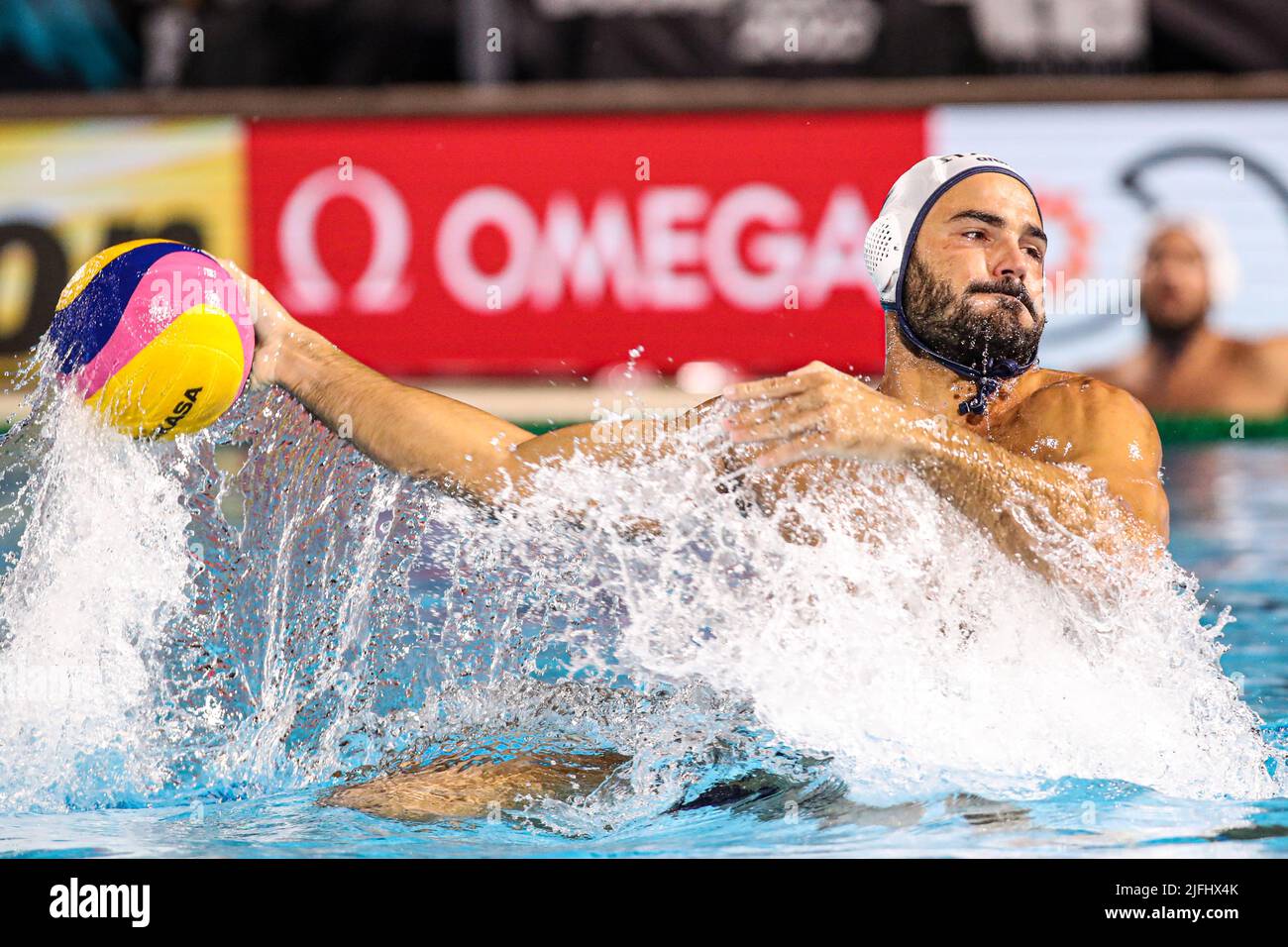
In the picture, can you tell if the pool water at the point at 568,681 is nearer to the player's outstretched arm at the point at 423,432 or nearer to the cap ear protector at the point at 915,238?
the player's outstretched arm at the point at 423,432

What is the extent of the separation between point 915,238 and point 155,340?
1.41 meters

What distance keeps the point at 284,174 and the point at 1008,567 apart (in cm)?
560

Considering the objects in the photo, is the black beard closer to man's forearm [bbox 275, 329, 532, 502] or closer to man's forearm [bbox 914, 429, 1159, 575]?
man's forearm [bbox 914, 429, 1159, 575]

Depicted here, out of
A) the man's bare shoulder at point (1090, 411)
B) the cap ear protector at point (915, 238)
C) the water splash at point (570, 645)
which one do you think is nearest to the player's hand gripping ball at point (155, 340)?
the water splash at point (570, 645)

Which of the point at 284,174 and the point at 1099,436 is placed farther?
the point at 284,174

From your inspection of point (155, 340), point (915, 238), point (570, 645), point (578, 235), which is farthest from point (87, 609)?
point (578, 235)

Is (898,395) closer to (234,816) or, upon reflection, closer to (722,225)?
(234,816)

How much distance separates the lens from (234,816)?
3.02 metres

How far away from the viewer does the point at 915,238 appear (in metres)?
3.32

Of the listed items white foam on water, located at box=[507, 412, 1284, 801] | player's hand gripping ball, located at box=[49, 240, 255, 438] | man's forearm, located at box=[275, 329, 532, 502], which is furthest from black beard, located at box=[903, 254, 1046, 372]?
player's hand gripping ball, located at box=[49, 240, 255, 438]

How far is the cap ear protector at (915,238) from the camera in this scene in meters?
3.27

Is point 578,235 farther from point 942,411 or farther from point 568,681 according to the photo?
point 942,411

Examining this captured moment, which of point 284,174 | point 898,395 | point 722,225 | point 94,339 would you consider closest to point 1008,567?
point 898,395

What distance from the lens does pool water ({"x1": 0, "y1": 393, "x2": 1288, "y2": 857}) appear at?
2898mm
